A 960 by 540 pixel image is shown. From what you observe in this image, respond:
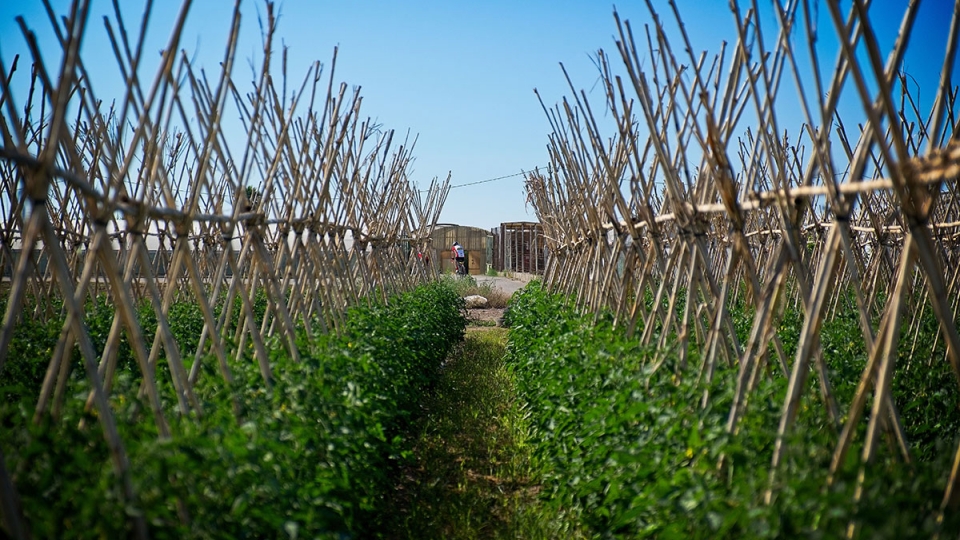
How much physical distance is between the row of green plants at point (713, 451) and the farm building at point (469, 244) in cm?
2488

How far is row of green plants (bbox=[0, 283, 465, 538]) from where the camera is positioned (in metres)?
2.13

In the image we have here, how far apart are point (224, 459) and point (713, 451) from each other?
1.55 m

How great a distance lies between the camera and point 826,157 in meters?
2.89

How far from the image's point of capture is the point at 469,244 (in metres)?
32.0

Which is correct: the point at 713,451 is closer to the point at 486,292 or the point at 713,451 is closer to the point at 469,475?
the point at 469,475

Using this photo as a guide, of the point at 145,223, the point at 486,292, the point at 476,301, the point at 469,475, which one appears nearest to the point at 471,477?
the point at 469,475

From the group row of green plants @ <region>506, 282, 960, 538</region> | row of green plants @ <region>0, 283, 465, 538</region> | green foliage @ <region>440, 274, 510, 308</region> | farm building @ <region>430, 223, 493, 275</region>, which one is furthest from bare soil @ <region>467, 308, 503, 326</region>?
farm building @ <region>430, 223, 493, 275</region>

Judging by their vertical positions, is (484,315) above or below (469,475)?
above

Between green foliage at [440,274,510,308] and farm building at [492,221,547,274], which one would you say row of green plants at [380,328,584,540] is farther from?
farm building at [492,221,547,274]

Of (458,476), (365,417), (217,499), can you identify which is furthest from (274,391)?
(458,476)

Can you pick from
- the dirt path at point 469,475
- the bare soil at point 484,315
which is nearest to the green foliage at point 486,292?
the bare soil at point 484,315

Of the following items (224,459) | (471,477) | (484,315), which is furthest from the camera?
(484,315)

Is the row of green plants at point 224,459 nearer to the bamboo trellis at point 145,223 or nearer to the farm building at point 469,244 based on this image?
the bamboo trellis at point 145,223

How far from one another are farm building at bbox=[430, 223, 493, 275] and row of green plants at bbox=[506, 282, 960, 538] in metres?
24.9
